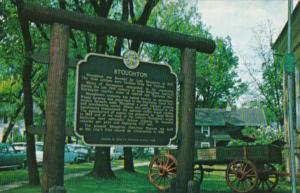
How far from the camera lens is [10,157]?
86.7ft

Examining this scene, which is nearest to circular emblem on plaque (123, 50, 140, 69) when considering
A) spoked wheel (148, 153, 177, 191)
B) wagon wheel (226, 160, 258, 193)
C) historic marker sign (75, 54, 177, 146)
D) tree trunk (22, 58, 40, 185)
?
historic marker sign (75, 54, 177, 146)

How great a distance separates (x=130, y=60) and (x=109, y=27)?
68 cm

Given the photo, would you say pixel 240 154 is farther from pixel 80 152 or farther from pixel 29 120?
pixel 80 152

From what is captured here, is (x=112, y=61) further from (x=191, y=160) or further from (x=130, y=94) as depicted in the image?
(x=191, y=160)

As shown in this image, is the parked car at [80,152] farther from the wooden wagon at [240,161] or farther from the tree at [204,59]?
the wooden wagon at [240,161]

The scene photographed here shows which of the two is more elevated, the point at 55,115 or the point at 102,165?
the point at 55,115

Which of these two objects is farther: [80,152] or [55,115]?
[80,152]

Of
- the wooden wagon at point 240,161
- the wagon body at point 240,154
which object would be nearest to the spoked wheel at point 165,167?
the wooden wagon at point 240,161

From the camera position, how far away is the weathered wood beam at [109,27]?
753 centimetres

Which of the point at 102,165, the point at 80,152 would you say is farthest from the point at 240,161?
the point at 80,152

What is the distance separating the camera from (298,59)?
59.7 ft

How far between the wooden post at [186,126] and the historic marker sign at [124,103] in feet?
1.07

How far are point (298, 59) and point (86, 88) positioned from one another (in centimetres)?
1254

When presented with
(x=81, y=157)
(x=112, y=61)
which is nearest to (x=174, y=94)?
(x=112, y=61)
